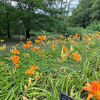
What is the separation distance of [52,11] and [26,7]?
7.05 feet

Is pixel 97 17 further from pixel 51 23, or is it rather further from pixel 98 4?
pixel 51 23

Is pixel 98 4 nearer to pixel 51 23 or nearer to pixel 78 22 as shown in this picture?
pixel 78 22

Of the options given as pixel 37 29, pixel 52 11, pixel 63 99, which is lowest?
pixel 63 99

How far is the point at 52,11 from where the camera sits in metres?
6.79

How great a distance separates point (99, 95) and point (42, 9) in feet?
23.2

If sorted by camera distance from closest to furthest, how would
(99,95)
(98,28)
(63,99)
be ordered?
(99,95), (63,99), (98,28)

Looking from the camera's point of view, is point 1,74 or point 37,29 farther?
point 37,29

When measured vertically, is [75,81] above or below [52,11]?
below

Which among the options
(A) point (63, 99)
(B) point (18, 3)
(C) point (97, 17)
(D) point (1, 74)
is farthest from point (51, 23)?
(C) point (97, 17)

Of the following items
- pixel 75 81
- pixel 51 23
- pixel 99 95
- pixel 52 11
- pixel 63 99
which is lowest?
pixel 75 81

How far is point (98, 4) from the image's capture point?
1493 centimetres

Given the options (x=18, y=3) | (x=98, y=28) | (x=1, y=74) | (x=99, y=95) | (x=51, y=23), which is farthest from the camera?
(x=98, y=28)

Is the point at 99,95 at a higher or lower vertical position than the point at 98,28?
lower

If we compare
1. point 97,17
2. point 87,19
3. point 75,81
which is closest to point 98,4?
point 97,17
